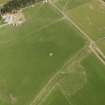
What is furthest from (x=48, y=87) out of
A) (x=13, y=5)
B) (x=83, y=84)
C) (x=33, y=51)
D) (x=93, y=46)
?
(x=13, y=5)

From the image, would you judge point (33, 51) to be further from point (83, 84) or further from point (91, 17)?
point (91, 17)

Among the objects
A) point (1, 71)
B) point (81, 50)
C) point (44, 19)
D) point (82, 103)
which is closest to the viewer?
point (82, 103)

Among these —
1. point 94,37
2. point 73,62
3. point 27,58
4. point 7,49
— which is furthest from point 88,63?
point 7,49

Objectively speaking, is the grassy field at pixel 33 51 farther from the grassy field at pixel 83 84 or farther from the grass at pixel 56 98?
the grassy field at pixel 83 84

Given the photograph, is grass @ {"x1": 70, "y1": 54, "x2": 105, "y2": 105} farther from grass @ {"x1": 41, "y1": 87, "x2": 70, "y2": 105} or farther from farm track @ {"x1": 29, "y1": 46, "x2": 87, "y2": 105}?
farm track @ {"x1": 29, "y1": 46, "x2": 87, "y2": 105}

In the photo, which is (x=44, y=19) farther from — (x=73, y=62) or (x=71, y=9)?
(x=73, y=62)

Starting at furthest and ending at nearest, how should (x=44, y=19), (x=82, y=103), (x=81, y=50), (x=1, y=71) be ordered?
(x=44, y=19)
(x=81, y=50)
(x=1, y=71)
(x=82, y=103)

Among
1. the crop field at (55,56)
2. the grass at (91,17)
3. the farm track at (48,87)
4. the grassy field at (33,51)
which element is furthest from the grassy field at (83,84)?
the grass at (91,17)
